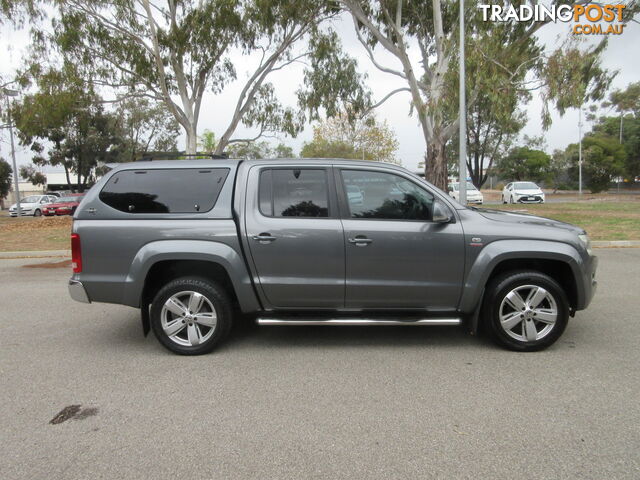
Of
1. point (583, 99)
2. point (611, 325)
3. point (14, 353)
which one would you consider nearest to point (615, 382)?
point (611, 325)

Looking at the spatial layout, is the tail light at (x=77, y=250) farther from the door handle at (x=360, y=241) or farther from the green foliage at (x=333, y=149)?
the green foliage at (x=333, y=149)

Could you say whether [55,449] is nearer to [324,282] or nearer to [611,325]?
[324,282]

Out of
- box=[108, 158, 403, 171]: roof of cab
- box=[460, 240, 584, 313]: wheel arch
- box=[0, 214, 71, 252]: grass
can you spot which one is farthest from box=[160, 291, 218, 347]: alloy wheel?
box=[0, 214, 71, 252]: grass

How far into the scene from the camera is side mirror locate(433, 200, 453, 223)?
14.1 feet

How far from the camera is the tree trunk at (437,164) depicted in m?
19.6

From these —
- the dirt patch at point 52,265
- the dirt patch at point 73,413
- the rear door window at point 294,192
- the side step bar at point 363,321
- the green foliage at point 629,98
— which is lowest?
the dirt patch at point 73,413

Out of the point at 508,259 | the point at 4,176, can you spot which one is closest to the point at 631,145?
the point at 508,259

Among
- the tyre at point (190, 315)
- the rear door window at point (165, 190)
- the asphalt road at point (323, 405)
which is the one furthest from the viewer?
the rear door window at point (165, 190)

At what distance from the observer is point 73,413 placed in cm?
337

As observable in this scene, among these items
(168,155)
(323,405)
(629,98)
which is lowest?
(323,405)

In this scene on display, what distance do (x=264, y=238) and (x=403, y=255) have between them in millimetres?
1257

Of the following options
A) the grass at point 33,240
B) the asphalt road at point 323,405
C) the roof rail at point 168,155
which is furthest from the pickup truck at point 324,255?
the grass at point 33,240

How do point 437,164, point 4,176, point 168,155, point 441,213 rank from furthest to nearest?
point 4,176
point 437,164
point 168,155
point 441,213

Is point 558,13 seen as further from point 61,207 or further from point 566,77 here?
point 61,207
